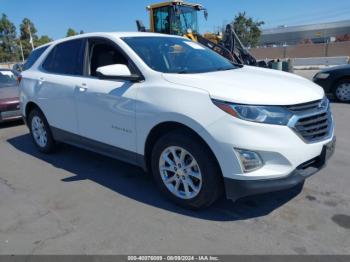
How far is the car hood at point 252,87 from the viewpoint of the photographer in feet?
10.0

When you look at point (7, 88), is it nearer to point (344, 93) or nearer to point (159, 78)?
point (159, 78)

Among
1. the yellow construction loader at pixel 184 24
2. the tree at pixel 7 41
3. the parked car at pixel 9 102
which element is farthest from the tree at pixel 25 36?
the parked car at pixel 9 102

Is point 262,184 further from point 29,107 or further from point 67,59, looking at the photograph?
point 29,107

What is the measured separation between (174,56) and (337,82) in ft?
21.8

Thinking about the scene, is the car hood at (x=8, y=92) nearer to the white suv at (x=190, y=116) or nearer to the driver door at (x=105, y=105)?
the white suv at (x=190, y=116)

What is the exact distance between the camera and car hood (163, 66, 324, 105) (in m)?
3.05

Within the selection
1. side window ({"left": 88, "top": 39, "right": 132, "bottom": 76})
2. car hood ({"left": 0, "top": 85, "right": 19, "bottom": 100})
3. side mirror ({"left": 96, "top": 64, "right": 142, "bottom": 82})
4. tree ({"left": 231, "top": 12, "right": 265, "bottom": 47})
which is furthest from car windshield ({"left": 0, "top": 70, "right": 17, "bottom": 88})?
tree ({"left": 231, "top": 12, "right": 265, "bottom": 47})

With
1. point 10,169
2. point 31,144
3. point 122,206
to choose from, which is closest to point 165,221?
point 122,206

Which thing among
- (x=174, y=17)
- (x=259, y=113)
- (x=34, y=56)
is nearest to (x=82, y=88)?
(x=34, y=56)

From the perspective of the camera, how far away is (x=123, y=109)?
150 inches

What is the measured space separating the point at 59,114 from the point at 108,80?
4.22 ft

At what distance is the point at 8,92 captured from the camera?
8430 millimetres

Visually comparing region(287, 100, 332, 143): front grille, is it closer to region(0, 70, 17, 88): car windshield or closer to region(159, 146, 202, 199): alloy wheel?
region(159, 146, 202, 199): alloy wheel

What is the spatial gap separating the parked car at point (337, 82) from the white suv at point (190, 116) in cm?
559
